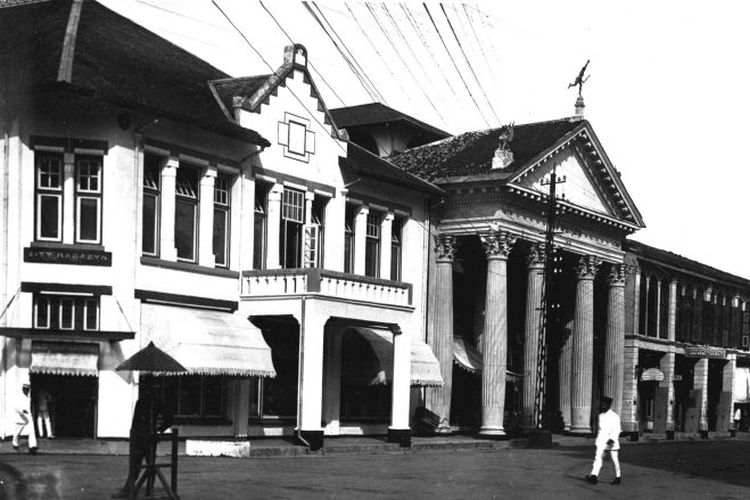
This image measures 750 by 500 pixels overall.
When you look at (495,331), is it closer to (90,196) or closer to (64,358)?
(90,196)

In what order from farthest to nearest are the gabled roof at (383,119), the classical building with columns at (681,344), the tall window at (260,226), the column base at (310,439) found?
the classical building with columns at (681,344)
the gabled roof at (383,119)
the tall window at (260,226)
the column base at (310,439)

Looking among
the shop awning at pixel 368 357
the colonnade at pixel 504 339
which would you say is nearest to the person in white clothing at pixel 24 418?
the shop awning at pixel 368 357

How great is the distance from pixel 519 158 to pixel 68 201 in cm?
2110

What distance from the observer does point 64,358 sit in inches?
1166

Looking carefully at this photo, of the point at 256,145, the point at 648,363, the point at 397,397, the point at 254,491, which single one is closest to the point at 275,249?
the point at 256,145

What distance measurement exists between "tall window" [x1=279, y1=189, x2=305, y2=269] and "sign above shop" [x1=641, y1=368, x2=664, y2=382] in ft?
91.5

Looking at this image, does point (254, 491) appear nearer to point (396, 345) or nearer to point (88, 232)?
point (88, 232)

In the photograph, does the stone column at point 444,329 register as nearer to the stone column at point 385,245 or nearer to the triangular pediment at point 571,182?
the stone column at point 385,245

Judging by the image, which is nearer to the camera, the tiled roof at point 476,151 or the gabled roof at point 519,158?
the gabled roof at point 519,158

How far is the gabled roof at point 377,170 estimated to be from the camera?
39.4 meters

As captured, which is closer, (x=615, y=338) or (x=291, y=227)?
(x=291, y=227)

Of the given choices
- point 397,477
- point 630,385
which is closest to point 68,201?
point 397,477

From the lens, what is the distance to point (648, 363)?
202 feet

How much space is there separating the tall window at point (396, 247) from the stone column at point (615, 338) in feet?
44.9
